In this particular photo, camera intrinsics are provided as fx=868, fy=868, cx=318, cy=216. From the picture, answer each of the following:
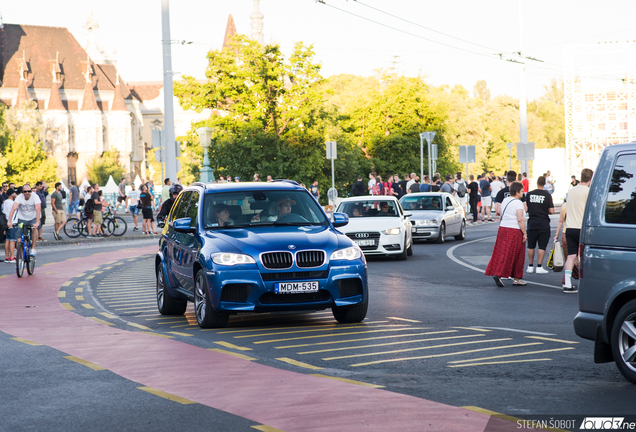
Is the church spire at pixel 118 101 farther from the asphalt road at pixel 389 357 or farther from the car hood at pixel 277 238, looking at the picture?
the car hood at pixel 277 238

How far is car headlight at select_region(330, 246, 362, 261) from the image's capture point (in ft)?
32.2

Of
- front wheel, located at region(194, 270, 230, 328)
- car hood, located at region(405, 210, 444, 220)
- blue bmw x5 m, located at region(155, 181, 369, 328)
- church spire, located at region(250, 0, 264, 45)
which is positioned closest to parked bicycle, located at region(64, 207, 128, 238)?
car hood, located at region(405, 210, 444, 220)

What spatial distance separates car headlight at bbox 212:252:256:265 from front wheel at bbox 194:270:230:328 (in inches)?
11.4

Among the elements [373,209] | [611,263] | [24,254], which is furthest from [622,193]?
[24,254]

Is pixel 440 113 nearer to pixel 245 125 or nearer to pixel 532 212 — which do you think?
pixel 245 125

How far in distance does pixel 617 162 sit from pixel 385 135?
212ft

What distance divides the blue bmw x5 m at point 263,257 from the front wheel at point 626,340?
375 cm

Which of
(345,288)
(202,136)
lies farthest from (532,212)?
(202,136)

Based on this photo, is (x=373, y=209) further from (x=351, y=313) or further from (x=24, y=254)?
(x=351, y=313)

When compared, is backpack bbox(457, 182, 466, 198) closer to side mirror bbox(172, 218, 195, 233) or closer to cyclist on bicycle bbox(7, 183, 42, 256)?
cyclist on bicycle bbox(7, 183, 42, 256)

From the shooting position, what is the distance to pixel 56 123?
134 metres

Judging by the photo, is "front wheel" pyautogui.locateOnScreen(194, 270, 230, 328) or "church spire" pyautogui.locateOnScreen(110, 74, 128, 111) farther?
"church spire" pyautogui.locateOnScreen(110, 74, 128, 111)

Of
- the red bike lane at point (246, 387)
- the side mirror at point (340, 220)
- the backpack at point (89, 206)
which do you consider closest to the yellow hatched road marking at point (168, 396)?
the red bike lane at point (246, 387)

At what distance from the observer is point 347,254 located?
390 inches
